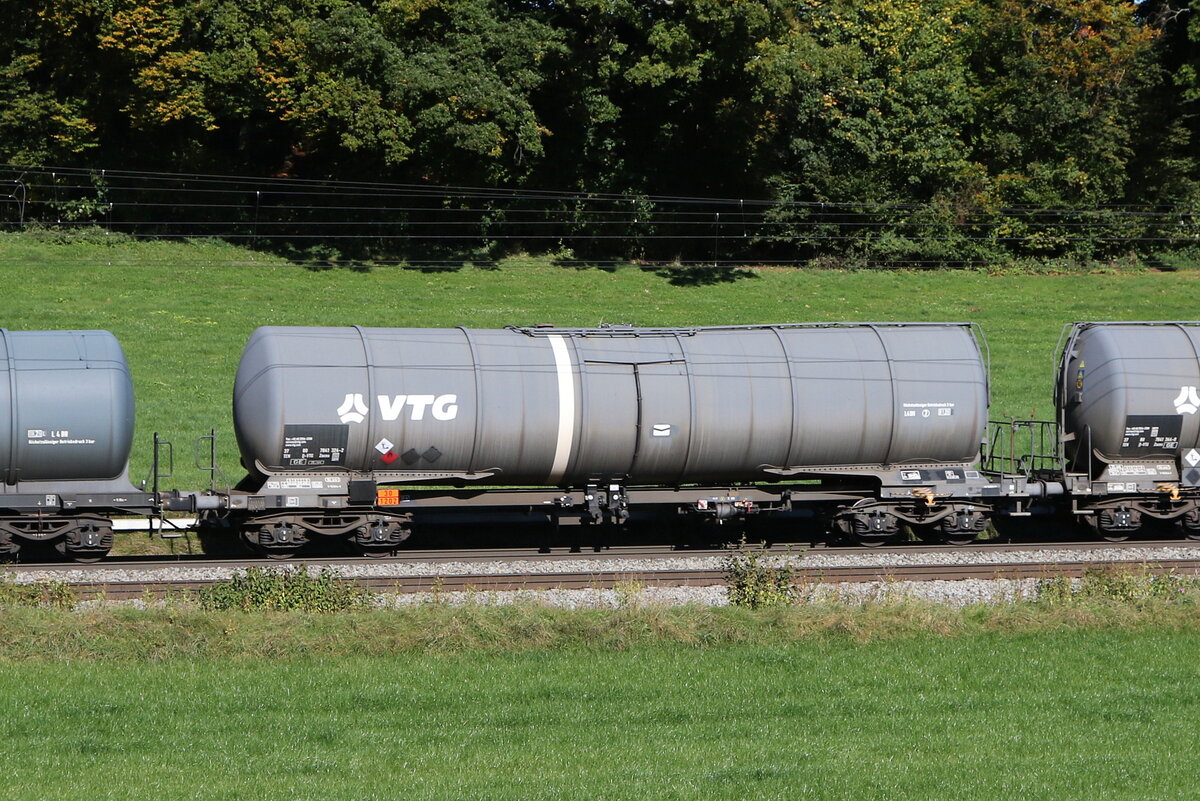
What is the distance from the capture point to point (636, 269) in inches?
1811

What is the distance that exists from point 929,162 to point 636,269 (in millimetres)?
12011

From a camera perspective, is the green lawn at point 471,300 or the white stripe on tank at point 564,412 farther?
the green lawn at point 471,300

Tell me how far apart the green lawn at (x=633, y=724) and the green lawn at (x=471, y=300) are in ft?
51.7

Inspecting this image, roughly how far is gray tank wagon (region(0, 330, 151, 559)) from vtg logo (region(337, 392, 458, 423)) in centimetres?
345

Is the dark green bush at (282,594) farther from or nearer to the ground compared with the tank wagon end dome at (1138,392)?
nearer to the ground

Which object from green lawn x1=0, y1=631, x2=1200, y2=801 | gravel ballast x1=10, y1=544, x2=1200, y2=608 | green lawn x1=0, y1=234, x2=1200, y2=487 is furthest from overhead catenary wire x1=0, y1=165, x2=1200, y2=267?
green lawn x1=0, y1=631, x2=1200, y2=801

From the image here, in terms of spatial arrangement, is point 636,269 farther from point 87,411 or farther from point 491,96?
point 87,411

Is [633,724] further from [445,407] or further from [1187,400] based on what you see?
[1187,400]

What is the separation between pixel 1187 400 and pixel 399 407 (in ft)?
45.0

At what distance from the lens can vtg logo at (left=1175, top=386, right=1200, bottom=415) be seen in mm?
22234

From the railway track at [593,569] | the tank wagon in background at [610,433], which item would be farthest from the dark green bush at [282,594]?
the tank wagon in background at [610,433]

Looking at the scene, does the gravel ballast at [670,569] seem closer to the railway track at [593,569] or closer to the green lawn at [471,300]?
the railway track at [593,569]

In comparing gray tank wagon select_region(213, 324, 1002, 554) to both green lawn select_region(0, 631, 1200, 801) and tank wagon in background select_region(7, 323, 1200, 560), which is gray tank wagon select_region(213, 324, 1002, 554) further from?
green lawn select_region(0, 631, 1200, 801)

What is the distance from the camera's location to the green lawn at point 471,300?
112 feet
